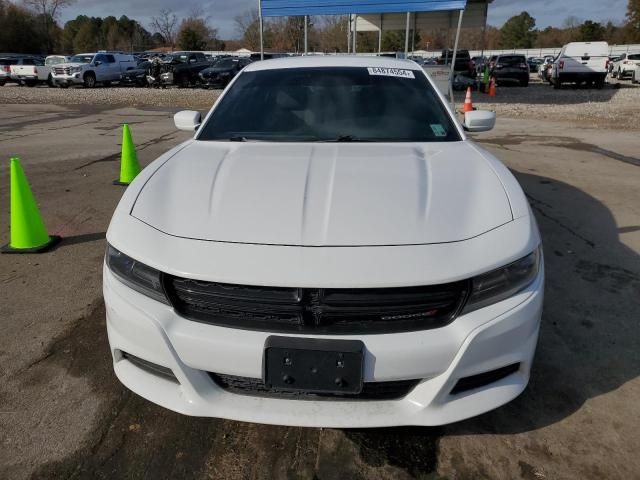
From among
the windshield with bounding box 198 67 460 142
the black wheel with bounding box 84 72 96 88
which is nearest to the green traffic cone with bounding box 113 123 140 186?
the windshield with bounding box 198 67 460 142

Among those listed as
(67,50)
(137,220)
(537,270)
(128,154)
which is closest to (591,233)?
(537,270)

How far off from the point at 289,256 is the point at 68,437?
1347 mm

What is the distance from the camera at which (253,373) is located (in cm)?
177

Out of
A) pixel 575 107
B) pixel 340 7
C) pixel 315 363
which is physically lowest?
pixel 575 107

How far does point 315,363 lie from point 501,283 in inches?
30.4

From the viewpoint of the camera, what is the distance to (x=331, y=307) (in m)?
1.75

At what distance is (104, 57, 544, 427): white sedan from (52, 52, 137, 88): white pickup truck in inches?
1059

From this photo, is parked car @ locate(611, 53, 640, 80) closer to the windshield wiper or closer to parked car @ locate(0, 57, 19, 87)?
the windshield wiper

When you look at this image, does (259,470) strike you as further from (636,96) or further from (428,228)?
(636,96)

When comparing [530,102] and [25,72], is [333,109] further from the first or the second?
[25,72]

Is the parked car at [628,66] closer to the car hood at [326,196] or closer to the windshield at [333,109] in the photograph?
the windshield at [333,109]

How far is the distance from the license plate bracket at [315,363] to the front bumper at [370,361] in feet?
0.13

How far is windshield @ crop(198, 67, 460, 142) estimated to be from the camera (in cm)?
299

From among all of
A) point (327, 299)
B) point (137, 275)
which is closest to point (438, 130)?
point (327, 299)
